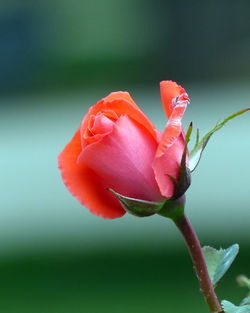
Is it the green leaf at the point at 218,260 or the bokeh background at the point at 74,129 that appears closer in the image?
the green leaf at the point at 218,260

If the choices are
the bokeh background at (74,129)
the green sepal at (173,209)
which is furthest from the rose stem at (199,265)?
the bokeh background at (74,129)

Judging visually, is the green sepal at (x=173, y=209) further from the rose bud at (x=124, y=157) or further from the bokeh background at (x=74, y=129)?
the bokeh background at (x=74, y=129)

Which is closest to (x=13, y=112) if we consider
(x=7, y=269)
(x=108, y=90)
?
(x=108, y=90)

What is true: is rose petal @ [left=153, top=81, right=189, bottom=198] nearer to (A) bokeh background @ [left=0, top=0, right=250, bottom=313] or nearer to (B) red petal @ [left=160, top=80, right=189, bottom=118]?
(B) red petal @ [left=160, top=80, right=189, bottom=118]

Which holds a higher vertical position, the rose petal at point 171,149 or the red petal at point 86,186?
the rose petal at point 171,149

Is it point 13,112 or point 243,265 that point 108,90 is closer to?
point 13,112

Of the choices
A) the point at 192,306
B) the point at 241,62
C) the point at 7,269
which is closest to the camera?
the point at 192,306
